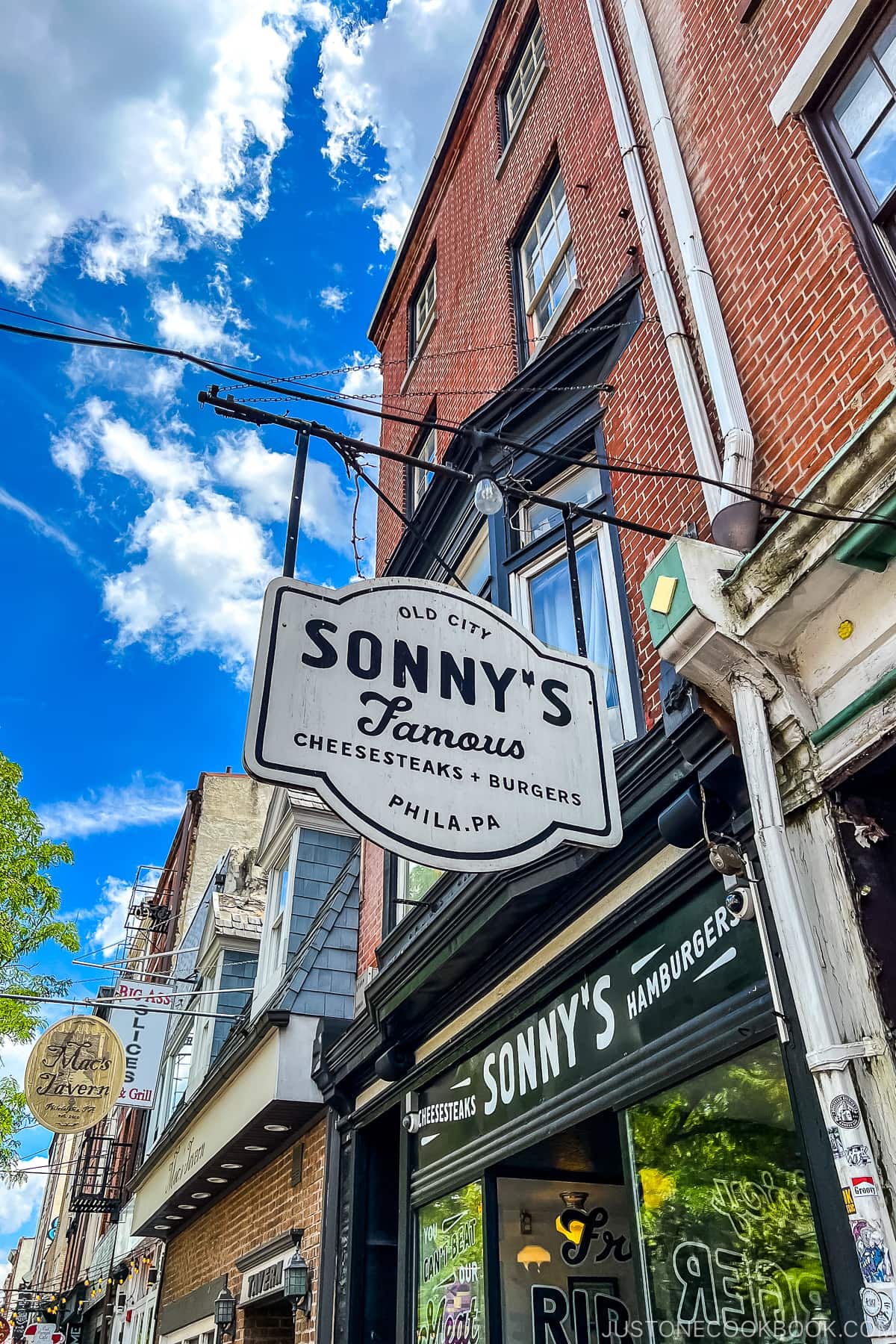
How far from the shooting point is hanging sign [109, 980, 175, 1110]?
1599cm

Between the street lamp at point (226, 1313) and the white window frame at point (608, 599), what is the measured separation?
9.34 m

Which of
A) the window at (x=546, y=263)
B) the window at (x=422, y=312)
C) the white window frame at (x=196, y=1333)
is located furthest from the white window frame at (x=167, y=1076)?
the window at (x=546, y=263)

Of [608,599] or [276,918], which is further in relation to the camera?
[276,918]

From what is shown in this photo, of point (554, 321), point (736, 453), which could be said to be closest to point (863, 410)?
point (736, 453)

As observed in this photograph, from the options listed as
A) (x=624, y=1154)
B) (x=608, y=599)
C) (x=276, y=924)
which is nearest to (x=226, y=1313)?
(x=276, y=924)

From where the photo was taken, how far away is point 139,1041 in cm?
1642

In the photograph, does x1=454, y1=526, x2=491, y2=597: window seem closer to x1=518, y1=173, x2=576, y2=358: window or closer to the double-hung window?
the double-hung window

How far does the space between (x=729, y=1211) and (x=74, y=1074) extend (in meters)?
11.7

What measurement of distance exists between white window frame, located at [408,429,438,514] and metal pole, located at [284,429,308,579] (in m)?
7.32

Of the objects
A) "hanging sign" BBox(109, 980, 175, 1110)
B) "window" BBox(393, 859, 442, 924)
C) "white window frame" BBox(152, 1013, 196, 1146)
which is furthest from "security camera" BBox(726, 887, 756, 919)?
"white window frame" BBox(152, 1013, 196, 1146)

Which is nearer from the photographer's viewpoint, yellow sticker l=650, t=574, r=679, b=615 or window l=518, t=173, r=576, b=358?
yellow sticker l=650, t=574, r=679, b=615

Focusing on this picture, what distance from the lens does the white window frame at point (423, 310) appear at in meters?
13.5

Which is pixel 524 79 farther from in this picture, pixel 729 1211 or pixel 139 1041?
pixel 139 1041

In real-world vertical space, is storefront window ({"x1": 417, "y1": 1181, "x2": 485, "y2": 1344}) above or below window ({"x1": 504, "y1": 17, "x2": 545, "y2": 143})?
below
